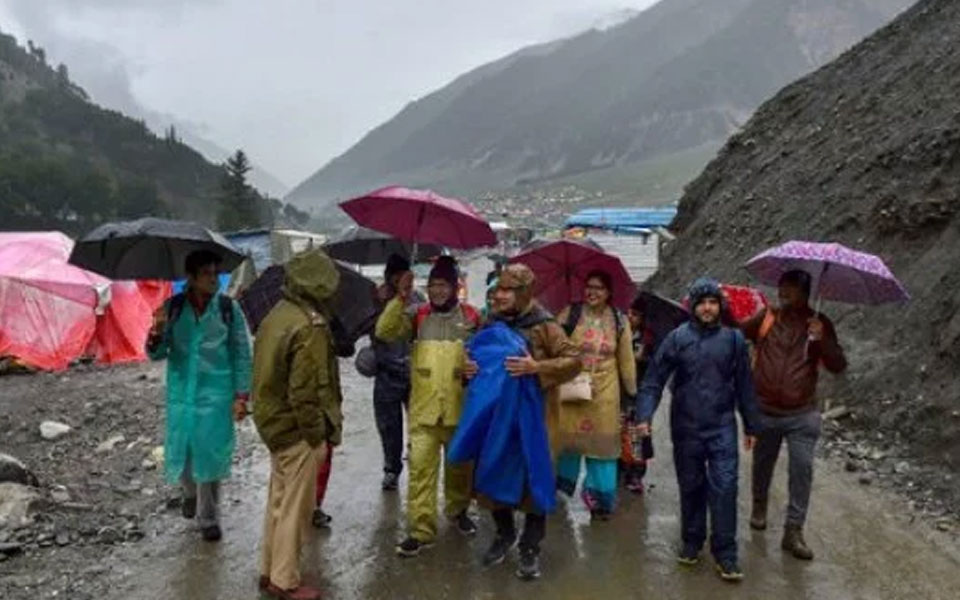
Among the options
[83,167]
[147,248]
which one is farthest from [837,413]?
[83,167]

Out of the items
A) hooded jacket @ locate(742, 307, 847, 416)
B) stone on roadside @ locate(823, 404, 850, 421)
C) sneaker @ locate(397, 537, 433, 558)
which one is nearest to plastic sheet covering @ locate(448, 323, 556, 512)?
sneaker @ locate(397, 537, 433, 558)

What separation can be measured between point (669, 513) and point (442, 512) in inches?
64.7

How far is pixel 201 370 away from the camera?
5.41 m

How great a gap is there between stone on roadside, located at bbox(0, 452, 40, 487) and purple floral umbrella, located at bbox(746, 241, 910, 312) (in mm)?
5584

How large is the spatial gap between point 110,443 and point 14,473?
6.54 feet

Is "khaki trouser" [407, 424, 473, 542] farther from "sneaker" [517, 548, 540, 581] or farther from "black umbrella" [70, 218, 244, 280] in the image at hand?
"black umbrella" [70, 218, 244, 280]

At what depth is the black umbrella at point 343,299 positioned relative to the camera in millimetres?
5961

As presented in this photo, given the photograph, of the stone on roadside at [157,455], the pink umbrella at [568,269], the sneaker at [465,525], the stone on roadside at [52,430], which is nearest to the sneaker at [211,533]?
the sneaker at [465,525]

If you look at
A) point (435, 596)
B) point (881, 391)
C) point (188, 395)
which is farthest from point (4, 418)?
point (881, 391)

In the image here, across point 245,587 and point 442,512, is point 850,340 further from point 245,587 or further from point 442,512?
point 245,587

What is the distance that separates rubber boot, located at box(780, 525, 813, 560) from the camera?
5434 millimetres

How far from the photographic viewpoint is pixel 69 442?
29.1 feet

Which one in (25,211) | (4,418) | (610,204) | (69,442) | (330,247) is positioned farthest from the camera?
(610,204)

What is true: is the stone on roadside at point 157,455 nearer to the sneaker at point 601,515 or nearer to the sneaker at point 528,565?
the sneaker at point 601,515
